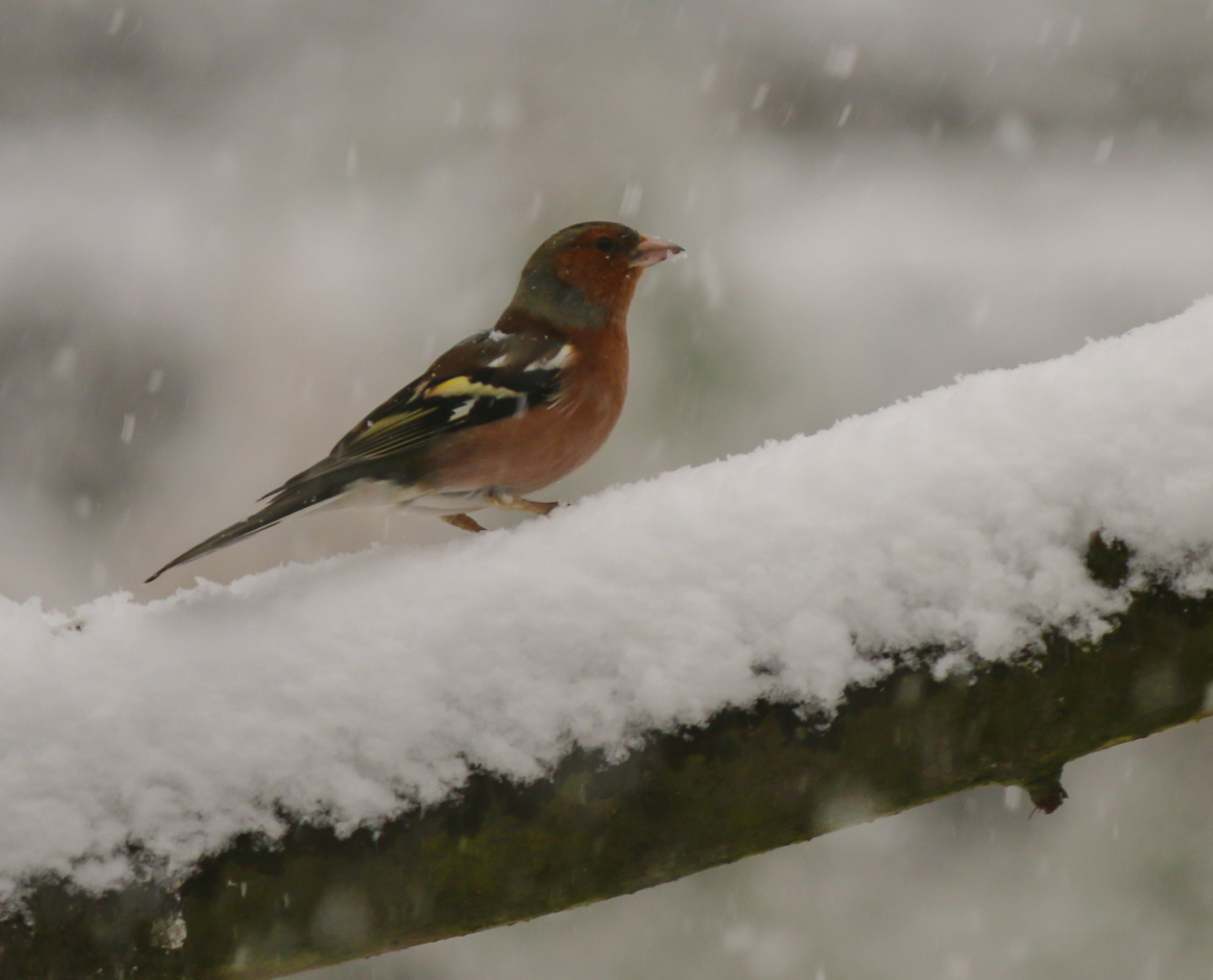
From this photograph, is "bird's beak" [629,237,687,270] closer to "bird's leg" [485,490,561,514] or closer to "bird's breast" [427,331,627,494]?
"bird's breast" [427,331,627,494]

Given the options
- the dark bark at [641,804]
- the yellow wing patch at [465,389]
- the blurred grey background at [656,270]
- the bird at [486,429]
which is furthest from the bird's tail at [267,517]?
the blurred grey background at [656,270]

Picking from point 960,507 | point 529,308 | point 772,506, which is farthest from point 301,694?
point 529,308

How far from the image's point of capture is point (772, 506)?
1.41m

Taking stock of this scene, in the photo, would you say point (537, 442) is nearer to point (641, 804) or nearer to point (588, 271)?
point (588, 271)

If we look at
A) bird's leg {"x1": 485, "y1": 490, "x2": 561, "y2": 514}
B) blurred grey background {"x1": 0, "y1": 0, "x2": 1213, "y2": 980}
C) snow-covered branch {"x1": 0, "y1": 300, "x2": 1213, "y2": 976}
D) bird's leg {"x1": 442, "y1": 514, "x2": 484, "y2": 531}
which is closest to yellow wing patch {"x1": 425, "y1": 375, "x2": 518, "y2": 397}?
bird's leg {"x1": 485, "y1": 490, "x2": 561, "y2": 514}

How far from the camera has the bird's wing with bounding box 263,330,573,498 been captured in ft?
8.80

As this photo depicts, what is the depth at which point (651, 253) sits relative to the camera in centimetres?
320

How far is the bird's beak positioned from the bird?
29 cm

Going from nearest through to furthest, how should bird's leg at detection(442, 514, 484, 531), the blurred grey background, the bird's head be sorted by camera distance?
bird's leg at detection(442, 514, 484, 531)
the bird's head
the blurred grey background

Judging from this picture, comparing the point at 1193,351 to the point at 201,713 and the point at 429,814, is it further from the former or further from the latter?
the point at 201,713

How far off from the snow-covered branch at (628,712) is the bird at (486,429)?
3.84 feet

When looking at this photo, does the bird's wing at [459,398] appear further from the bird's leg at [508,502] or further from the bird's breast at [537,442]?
the bird's leg at [508,502]

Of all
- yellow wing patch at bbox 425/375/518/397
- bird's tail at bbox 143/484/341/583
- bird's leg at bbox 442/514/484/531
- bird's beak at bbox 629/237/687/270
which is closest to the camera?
bird's tail at bbox 143/484/341/583

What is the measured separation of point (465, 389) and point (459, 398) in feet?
0.15
